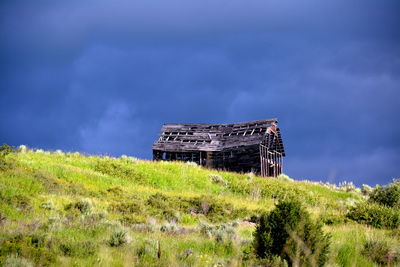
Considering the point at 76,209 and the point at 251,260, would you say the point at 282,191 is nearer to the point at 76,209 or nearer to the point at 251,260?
the point at 76,209

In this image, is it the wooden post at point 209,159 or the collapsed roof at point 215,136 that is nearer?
the collapsed roof at point 215,136

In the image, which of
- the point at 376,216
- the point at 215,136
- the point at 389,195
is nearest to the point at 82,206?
the point at 376,216

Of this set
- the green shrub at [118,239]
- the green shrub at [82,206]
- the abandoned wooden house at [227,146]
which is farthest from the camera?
the abandoned wooden house at [227,146]

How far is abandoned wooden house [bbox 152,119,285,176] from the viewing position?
150ft

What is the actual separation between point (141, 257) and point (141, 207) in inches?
412

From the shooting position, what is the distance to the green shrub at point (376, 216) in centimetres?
1689

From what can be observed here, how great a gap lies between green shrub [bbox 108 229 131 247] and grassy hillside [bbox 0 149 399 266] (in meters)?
0.02

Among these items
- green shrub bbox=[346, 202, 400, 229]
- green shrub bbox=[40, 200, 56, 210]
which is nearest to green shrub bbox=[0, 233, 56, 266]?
green shrub bbox=[40, 200, 56, 210]

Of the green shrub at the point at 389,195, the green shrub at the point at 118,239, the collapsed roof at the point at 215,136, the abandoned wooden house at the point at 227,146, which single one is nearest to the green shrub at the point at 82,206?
the green shrub at the point at 118,239

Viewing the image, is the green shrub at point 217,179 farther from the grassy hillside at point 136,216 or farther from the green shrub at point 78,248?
the green shrub at point 78,248

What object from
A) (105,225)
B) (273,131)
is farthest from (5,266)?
(273,131)

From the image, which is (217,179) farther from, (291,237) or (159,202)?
(291,237)

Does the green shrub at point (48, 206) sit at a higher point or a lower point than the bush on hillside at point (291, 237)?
higher

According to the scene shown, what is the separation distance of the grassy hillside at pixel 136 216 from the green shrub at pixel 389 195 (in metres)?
2.99
